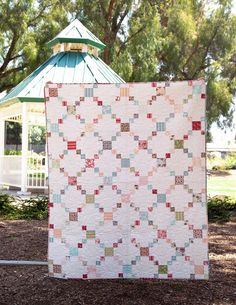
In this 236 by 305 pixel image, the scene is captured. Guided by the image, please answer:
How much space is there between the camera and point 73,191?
5039mm

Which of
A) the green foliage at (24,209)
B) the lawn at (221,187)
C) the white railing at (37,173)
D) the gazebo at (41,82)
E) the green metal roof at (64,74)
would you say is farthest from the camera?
the lawn at (221,187)

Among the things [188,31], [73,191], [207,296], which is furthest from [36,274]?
[188,31]

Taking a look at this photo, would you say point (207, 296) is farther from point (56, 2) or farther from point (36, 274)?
point (56, 2)

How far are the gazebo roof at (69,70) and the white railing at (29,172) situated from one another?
1.88m

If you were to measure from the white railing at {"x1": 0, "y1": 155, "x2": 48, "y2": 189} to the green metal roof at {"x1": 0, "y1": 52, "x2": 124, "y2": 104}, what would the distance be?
1897 millimetres

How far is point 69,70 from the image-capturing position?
1464 centimetres

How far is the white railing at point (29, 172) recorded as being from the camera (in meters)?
15.0

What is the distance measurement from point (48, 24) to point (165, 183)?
Result: 1945 cm

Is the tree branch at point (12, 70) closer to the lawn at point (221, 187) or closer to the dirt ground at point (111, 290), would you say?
the lawn at point (221, 187)

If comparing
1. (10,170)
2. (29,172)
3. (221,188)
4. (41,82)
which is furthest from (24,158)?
(221,188)

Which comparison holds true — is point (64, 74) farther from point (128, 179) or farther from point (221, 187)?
point (128, 179)

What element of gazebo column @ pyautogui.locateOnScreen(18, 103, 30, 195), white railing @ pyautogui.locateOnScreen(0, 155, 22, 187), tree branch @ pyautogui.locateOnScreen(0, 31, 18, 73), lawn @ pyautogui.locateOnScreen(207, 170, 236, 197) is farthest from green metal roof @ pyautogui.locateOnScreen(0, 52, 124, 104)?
tree branch @ pyautogui.locateOnScreen(0, 31, 18, 73)

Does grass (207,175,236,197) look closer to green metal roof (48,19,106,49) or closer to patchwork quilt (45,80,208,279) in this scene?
green metal roof (48,19,106,49)

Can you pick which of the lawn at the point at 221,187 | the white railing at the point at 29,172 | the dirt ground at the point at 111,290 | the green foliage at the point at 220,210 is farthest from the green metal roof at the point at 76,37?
the dirt ground at the point at 111,290
